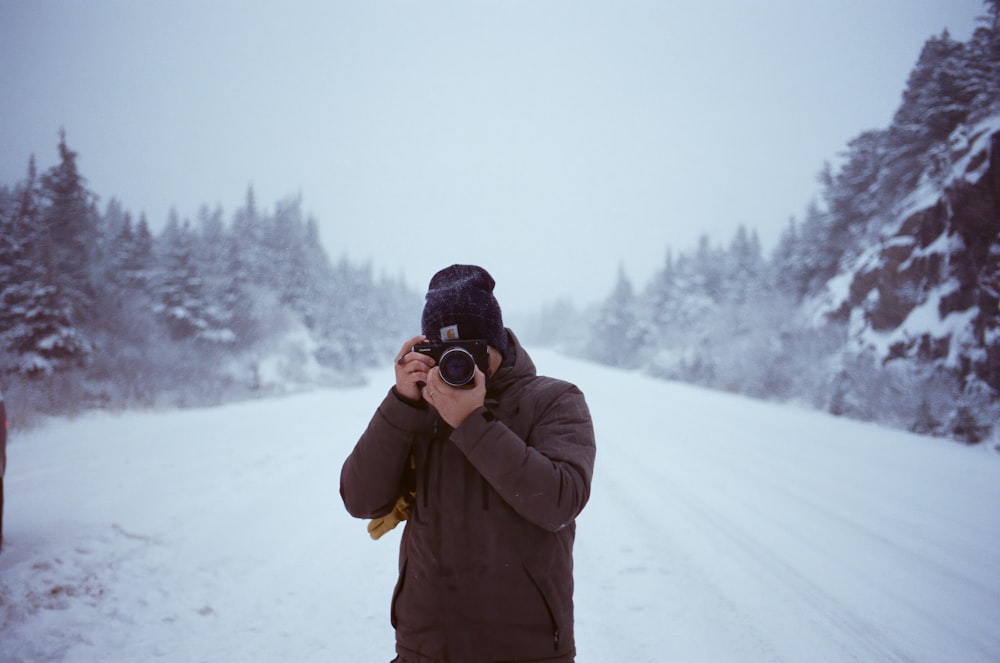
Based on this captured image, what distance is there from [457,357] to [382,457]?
44 cm

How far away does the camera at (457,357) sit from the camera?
54.6 inches

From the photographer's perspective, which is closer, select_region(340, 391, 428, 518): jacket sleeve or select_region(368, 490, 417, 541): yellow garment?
select_region(340, 391, 428, 518): jacket sleeve

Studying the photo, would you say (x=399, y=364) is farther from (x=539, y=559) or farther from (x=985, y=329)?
(x=985, y=329)

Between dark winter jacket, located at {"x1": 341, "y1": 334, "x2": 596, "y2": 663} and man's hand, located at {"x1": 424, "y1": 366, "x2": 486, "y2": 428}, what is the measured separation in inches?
1.4

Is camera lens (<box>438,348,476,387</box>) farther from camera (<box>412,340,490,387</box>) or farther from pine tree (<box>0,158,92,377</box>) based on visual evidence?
pine tree (<box>0,158,92,377</box>)

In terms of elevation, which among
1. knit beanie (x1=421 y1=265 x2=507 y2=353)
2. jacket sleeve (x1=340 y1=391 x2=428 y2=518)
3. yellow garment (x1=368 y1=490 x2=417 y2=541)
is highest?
knit beanie (x1=421 y1=265 x2=507 y2=353)

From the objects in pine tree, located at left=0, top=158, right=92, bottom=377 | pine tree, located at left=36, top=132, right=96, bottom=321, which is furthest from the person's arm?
pine tree, located at left=36, top=132, right=96, bottom=321

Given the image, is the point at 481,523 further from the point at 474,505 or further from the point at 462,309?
the point at 462,309

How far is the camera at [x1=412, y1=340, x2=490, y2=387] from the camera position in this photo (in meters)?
1.39

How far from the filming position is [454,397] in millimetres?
1389

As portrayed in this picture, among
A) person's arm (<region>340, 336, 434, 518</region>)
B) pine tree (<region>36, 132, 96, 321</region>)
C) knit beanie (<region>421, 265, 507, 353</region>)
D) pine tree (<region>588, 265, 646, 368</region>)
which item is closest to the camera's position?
person's arm (<region>340, 336, 434, 518</region>)

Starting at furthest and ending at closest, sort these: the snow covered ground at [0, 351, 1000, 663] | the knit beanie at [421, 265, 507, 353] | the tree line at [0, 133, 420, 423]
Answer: the tree line at [0, 133, 420, 423], the snow covered ground at [0, 351, 1000, 663], the knit beanie at [421, 265, 507, 353]

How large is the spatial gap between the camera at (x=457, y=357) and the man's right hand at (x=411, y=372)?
33 millimetres

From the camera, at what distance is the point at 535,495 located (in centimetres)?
132
